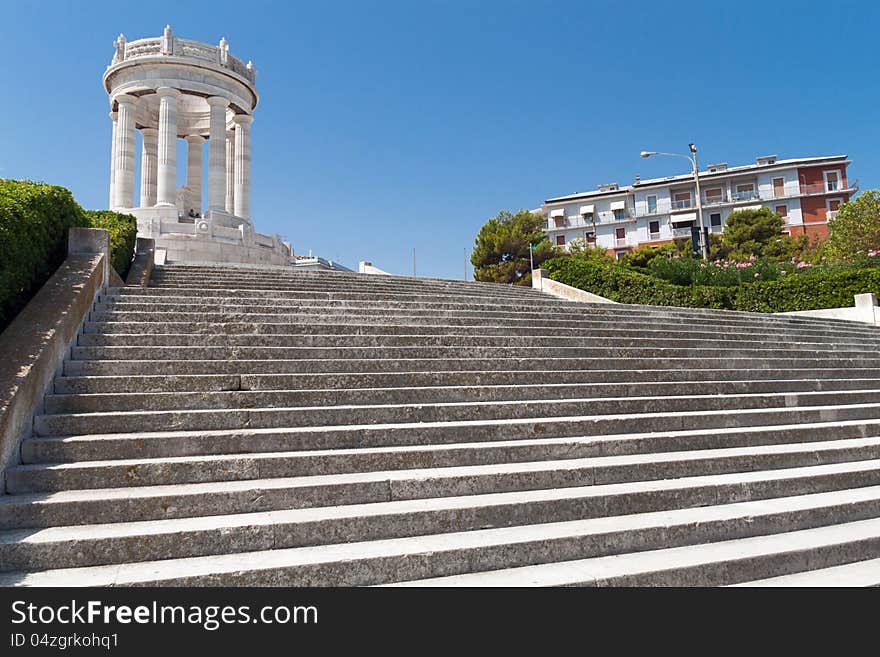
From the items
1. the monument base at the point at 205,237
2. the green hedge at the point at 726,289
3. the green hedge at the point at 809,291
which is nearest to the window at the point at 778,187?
the green hedge at the point at 726,289

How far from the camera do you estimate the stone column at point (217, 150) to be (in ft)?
82.3

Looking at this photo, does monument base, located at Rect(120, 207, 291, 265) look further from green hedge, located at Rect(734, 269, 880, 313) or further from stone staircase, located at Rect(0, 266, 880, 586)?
green hedge, located at Rect(734, 269, 880, 313)

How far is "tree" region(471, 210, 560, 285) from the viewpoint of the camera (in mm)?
44438

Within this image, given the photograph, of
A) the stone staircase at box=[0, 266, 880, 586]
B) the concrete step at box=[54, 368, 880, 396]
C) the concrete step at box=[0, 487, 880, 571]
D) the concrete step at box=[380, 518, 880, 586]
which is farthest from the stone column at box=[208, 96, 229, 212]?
the concrete step at box=[380, 518, 880, 586]

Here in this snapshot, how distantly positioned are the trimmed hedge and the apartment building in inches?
2145

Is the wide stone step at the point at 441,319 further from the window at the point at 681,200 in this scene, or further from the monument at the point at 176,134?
the window at the point at 681,200

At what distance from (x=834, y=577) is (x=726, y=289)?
14015 millimetres

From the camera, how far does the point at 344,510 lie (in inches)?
155

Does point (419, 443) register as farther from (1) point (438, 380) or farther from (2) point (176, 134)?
(2) point (176, 134)

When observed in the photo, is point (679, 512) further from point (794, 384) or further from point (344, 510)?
point (794, 384)

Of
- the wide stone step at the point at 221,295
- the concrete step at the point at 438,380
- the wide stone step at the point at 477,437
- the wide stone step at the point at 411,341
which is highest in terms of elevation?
the wide stone step at the point at 221,295

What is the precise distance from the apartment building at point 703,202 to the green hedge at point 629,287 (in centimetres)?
4100
